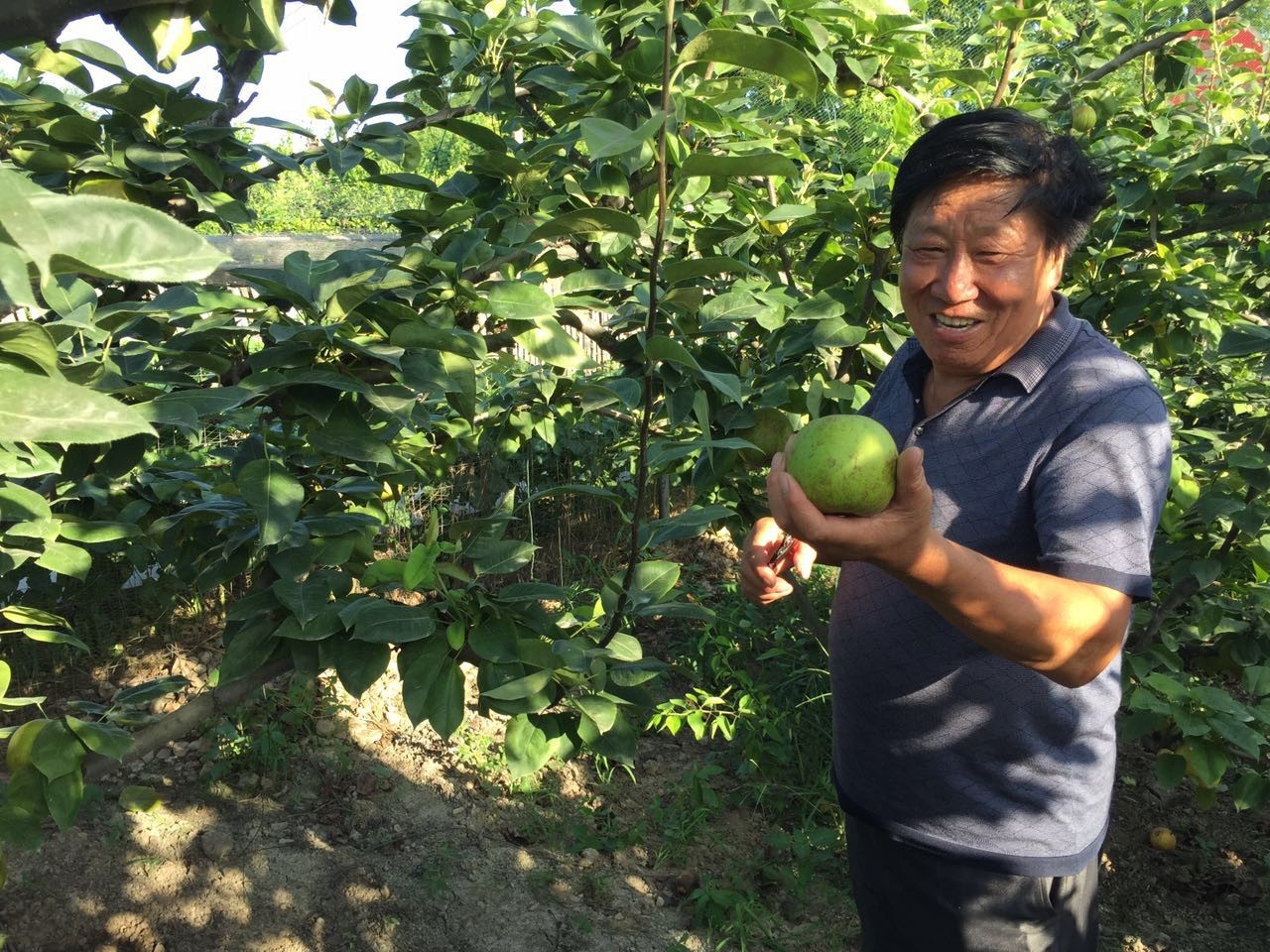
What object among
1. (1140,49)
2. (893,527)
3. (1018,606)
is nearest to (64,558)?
(893,527)

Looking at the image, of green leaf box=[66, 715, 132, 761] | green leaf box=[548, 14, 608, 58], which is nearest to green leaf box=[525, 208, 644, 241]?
green leaf box=[548, 14, 608, 58]

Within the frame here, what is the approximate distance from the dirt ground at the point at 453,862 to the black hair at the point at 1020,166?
6.79ft

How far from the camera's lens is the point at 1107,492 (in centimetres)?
122

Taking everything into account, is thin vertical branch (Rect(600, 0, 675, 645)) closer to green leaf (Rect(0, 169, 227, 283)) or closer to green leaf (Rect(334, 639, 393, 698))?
green leaf (Rect(334, 639, 393, 698))

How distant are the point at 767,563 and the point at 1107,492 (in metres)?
0.58

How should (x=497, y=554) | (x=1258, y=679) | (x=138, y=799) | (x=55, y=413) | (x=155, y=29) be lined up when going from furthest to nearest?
(x=138, y=799) < (x=1258, y=679) < (x=497, y=554) < (x=155, y=29) < (x=55, y=413)

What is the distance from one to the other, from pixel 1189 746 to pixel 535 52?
1.98 m

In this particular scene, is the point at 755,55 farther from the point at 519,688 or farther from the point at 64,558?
the point at 64,558

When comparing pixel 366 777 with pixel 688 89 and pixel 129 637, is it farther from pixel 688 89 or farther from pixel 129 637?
pixel 688 89

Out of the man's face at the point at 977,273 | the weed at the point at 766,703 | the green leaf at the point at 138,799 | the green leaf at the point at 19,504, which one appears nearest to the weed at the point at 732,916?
the weed at the point at 766,703

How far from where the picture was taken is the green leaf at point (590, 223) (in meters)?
1.25

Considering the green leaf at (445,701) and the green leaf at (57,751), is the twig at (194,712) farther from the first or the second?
the green leaf at (445,701)

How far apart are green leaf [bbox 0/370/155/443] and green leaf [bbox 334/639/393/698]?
881mm

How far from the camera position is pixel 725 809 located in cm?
335
